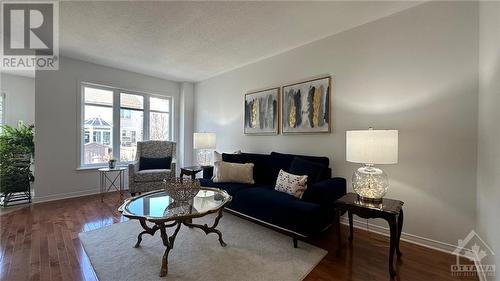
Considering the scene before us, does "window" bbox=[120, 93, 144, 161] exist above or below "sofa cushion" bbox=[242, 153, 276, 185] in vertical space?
above

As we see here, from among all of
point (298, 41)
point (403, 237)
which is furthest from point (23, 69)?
point (403, 237)

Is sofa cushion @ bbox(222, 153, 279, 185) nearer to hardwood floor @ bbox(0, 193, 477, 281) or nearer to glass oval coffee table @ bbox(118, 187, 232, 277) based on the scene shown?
glass oval coffee table @ bbox(118, 187, 232, 277)

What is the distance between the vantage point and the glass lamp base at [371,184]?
195cm

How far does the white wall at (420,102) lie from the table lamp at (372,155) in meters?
0.62

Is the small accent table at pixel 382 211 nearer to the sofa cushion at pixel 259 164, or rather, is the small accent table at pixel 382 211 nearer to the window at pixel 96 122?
the sofa cushion at pixel 259 164

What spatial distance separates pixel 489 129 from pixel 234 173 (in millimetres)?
2635

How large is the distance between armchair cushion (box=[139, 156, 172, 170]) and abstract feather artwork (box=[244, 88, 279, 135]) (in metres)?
1.71

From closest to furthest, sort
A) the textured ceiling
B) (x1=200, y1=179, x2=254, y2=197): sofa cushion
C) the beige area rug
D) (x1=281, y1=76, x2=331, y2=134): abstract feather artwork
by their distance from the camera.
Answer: the beige area rug < the textured ceiling < (x1=200, y1=179, x2=254, y2=197): sofa cushion < (x1=281, y1=76, x2=331, y2=134): abstract feather artwork

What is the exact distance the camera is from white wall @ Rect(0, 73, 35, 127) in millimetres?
4547

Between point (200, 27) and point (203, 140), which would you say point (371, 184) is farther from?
point (203, 140)

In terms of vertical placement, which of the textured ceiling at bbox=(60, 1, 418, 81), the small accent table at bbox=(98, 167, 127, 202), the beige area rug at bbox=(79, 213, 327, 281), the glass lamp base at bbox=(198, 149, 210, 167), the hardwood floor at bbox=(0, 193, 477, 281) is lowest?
the hardwood floor at bbox=(0, 193, 477, 281)

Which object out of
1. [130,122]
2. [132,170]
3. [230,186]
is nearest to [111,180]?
[132,170]

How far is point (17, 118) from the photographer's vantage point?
15.3 feet

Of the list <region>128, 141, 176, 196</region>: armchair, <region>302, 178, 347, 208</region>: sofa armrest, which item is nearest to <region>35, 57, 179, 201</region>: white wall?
<region>128, 141, 176, 196</region>: armchair
